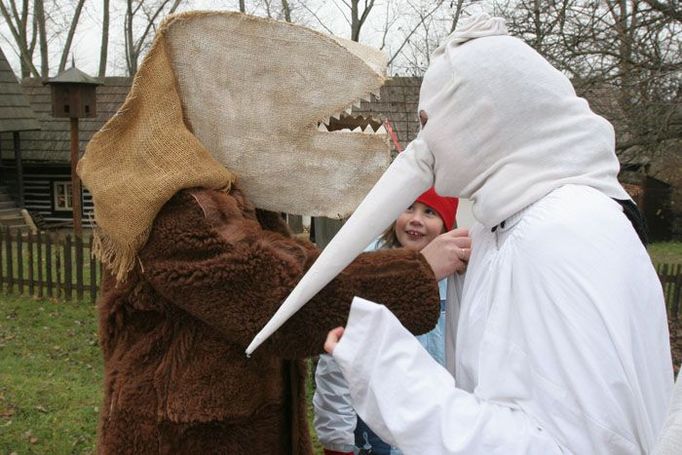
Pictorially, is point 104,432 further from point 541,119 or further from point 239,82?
point 541,119

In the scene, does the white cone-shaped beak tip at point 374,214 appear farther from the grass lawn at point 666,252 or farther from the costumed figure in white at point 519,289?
the grass lawn at point 666,252

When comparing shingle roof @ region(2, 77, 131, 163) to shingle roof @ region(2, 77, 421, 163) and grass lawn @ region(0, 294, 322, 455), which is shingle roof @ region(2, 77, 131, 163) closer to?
shingle roof @ region(2, 77, 421, 163)

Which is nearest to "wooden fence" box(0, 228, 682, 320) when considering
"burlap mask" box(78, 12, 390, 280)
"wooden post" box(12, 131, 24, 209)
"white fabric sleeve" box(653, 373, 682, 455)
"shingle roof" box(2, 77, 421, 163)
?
"burlap mask" box(78, 12, 390, 280)

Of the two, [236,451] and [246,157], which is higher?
[246,157]

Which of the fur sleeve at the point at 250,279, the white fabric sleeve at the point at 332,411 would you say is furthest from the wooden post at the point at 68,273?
the fur sleeve at the point at 250,279

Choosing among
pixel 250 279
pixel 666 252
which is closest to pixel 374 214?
pixel 250 279

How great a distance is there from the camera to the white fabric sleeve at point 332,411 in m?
2.73

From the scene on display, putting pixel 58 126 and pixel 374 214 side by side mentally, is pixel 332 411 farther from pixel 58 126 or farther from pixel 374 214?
pixel 58 126

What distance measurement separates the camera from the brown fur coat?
1.80 meters

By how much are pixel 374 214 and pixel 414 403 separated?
43 cm

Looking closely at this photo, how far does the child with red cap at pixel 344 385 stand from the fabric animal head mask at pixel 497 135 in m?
1.16

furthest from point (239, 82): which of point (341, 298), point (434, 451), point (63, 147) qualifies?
point (63, 147)

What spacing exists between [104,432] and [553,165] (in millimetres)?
1501

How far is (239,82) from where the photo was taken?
2037 millimetres
